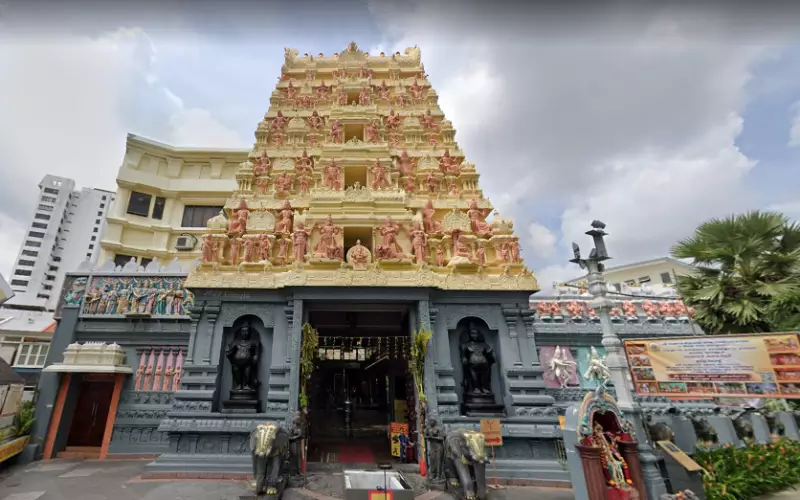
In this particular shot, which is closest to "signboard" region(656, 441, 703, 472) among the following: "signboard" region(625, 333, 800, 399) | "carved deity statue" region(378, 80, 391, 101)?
"signboard" region(625, 333, 800, 399)

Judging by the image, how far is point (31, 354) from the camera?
1970 centimetres

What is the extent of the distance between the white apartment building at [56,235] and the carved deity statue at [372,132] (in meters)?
80.2

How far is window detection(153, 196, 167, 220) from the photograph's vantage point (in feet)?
82.1

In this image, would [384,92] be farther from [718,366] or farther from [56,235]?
[56,235]

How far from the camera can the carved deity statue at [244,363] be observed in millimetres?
11861

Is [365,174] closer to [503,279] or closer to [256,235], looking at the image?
[256,235]

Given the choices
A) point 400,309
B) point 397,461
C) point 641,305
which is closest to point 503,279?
point 400,309

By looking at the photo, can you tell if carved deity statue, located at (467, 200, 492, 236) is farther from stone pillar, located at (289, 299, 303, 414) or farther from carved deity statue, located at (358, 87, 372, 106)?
carved deity statue, located at (358, 87, 372, 106)

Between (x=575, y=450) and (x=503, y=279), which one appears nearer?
(x=575, y=450)

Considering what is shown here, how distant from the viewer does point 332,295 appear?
1201 centimetres

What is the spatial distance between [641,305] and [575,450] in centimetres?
1238

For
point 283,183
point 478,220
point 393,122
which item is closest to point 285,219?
point 283,183

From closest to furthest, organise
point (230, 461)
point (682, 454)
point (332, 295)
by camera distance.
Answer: point (682, 454), point (230, 461), point (332, 295)

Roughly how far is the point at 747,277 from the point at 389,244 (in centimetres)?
1179
